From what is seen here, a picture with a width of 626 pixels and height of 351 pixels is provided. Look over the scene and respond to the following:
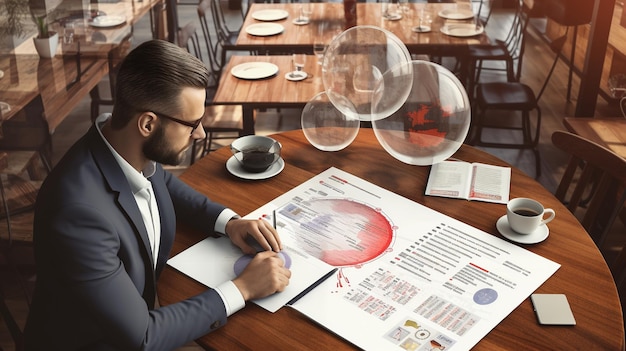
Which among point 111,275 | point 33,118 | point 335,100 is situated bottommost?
point 33,118

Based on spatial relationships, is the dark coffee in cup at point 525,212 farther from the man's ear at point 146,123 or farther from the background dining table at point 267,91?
the background dining table at point 267,91

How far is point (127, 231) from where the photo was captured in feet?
4.93

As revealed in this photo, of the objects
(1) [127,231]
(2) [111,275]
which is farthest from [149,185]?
(2) [111,275]

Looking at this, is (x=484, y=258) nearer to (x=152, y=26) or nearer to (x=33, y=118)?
(x=33, y=118)

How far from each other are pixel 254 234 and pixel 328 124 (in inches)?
21.8

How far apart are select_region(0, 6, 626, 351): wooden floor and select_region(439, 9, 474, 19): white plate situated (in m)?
0.80

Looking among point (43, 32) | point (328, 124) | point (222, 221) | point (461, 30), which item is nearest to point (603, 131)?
point (461, 30)

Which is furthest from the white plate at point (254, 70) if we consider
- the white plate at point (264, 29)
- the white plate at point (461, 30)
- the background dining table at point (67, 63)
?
the white plate at point (461, 30)

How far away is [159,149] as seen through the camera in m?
1.54

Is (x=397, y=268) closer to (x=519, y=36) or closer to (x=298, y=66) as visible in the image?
(x=298, y=66)

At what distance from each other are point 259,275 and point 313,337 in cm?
20

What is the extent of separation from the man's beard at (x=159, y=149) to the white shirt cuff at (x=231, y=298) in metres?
0.33

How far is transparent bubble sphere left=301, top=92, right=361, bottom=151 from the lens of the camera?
2064mm

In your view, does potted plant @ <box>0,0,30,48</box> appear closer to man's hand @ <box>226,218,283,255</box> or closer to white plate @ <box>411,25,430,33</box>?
man's hand @ <box>226,218,283,255</box>
